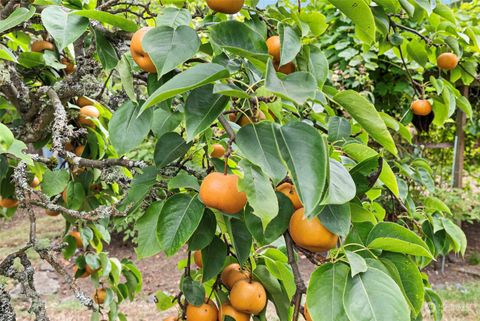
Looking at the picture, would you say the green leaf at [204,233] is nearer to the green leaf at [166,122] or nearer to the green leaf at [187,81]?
the green leaf at [166,122]

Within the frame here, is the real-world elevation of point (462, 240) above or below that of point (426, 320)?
above

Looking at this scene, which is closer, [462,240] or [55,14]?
[55,14]

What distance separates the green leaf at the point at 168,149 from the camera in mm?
936

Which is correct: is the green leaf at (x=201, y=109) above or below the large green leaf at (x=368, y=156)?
above

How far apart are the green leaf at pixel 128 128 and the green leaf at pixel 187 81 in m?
0.27

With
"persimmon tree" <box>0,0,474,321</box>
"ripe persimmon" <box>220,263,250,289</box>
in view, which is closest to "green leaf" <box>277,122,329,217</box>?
"persimmon tree" <box>0,0,474,321</box>

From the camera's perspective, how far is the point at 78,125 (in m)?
1.64

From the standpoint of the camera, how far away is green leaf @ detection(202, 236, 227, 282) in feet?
3.15

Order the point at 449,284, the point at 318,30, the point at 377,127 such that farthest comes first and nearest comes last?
1. the point at 449,284
2. the point at 318,30
3. the point at 377,127

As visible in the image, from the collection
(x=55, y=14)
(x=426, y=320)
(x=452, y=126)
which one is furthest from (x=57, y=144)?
(x=452, y=126)

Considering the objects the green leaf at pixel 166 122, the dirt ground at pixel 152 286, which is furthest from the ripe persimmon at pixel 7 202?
the dirt ground at pixel 152 286

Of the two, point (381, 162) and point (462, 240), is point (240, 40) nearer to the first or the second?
point (381, 162)

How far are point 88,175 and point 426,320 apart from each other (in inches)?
114

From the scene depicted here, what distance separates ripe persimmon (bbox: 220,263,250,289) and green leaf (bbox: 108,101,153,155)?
1.17 ft
